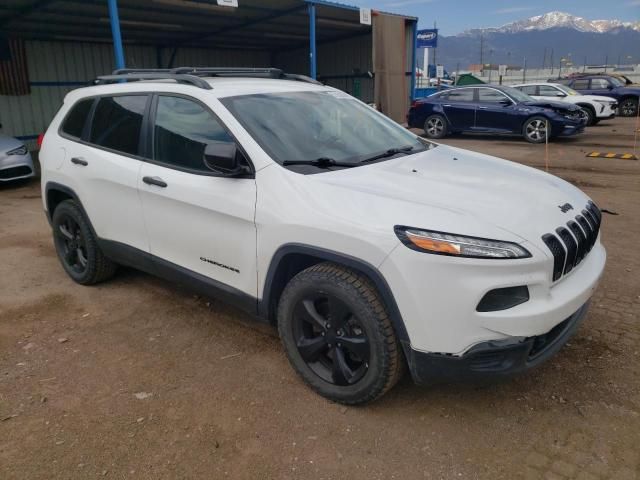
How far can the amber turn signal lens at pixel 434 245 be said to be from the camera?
236cm

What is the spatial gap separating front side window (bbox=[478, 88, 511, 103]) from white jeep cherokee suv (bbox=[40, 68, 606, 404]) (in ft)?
38.5

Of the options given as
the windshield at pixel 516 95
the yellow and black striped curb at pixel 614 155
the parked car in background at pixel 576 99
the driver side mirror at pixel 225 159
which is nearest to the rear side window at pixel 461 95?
the windshield at pixel 516 95

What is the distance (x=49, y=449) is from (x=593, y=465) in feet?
8.52

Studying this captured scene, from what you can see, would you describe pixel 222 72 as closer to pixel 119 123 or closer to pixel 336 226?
pixel 119 123

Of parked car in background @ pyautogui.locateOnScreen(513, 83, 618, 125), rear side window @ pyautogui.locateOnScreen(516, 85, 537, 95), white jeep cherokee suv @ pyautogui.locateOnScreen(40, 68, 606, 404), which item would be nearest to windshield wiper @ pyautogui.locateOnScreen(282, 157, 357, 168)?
white jeep cherokee suv @ pyautogui.locateOnScreen(40, 68, 606, 404)

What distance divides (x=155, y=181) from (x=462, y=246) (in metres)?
2.13

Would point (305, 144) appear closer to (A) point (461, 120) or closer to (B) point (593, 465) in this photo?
(B) point (593, 465)

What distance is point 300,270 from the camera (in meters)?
3.04

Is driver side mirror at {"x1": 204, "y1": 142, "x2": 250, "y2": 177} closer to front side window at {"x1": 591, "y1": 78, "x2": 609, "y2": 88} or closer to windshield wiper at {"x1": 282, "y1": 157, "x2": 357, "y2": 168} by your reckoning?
windshield wiper at {"x1": 282, "y1": 157, "x2": 357, "y2": 168}

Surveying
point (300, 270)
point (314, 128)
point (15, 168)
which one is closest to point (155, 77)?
point (314, 128)

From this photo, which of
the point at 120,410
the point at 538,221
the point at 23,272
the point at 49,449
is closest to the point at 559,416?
the point at 538,221

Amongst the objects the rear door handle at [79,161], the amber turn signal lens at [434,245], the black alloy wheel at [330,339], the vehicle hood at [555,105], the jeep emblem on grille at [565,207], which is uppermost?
the rear door handle at [79,161]

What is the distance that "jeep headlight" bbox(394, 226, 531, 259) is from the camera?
2355 mm

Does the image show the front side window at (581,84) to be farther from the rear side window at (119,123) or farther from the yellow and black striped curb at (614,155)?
the rear side window at (119,123)
